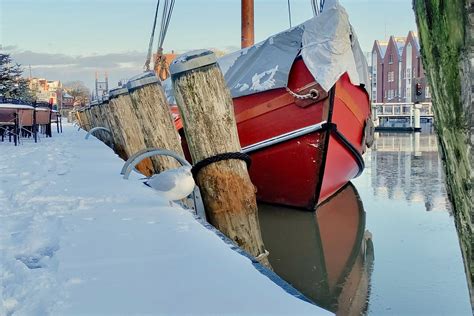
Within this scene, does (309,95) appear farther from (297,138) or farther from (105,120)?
(105,120)

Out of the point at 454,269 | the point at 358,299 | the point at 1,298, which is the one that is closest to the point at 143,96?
the point at 358,299

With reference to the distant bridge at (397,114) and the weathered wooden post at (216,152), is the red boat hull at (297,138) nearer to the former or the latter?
the weathered wooden post at (216,152)

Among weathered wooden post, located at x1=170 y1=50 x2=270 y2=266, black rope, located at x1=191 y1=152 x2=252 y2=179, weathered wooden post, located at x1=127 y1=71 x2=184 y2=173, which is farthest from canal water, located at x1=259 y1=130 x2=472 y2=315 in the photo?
weathered wooden post, located at x1=127 y1=71 x2=184 y2=173

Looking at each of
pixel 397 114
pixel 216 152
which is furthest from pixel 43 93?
pixel 216 152

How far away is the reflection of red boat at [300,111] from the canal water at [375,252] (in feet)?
1.40

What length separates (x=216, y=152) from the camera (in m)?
3.52

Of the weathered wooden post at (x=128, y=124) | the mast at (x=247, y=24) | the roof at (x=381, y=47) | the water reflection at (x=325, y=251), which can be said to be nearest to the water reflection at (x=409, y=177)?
the water reflection at (x=325, y=251)

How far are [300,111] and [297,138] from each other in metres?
0.35

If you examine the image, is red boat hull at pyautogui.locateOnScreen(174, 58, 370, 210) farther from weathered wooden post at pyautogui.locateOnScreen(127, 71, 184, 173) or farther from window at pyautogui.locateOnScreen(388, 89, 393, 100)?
window at pyautogui.locateOnScreen(388, 89, 393, 100)

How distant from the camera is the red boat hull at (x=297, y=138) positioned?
6.99 meters

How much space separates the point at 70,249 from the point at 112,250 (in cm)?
21

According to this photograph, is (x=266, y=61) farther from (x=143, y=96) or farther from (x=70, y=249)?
(x=70, y=249)

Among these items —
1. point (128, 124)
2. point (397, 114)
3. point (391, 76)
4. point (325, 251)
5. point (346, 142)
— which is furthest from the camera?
point (391, 76)

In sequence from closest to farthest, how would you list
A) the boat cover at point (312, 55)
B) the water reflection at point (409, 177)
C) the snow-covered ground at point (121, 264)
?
the snow-covered ground at point (121, 264), the boat cover at point (312, 55), the water reflection at point (409, 177)
